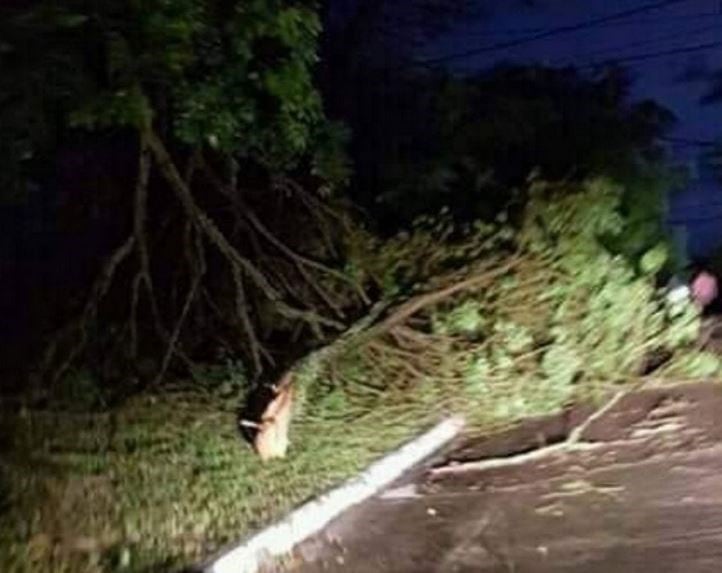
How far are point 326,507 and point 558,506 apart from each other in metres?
0.98

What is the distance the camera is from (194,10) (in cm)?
816

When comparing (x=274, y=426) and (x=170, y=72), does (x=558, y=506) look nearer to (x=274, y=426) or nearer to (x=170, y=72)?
(x=274, y=426)

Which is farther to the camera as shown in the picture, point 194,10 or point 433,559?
point 194,10

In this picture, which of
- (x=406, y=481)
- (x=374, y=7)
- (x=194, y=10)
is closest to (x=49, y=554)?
(x=406, y=481)

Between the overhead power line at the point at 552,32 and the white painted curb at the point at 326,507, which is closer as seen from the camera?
the white painted curb at the point at 326,507

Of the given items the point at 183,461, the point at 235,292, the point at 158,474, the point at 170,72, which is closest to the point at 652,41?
the point at 235,292

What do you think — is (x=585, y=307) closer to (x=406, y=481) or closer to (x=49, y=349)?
(x=406, y=481)

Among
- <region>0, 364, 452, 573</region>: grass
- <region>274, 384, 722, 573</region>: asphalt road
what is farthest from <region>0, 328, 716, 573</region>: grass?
<region>274, 384, 722, 573</region>: asphalt road

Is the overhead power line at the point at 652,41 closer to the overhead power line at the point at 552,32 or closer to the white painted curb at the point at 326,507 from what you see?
the overhead power line at the point at 552,32

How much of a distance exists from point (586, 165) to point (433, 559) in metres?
5.66

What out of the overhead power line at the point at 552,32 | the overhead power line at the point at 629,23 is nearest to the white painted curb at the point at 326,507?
the overhead power line at the point at 552,32

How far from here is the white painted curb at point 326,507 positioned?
6.66 metres

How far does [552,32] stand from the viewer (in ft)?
47.5

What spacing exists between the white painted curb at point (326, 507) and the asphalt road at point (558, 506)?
6 centimetres
